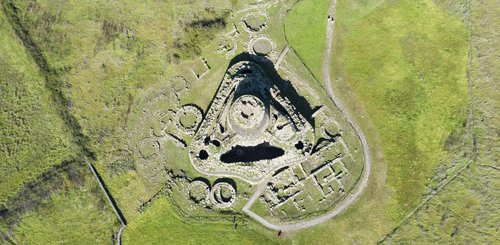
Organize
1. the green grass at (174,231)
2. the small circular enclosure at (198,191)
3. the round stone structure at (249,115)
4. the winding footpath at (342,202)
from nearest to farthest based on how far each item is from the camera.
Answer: the round stone structure at (249,115)
the winding footpath at (342,202)
the green grass at (174,231)
the small circular enclosure at (198,191)

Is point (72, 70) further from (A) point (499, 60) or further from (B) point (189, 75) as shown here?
(A) point (499, 60)

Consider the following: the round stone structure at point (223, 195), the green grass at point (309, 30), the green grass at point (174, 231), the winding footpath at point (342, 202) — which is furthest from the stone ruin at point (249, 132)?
the green grass at point (174, 231)

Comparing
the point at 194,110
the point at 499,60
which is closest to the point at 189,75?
the point at 194,110

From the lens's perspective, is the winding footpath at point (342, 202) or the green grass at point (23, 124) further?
the green grass at point (23, 124)

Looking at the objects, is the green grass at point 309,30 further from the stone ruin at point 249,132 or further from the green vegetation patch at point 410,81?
the stone ruin at point 249,132

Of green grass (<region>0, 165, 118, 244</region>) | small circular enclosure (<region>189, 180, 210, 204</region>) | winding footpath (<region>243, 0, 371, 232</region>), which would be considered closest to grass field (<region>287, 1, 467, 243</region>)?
winding footpath (<region>243, 0, 371, 232</region>)

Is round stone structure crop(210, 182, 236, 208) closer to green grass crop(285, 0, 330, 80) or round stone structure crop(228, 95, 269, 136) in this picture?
round stone structure crop(228, 95, 269, 136)

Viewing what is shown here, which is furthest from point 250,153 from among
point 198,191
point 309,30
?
point 309,30
